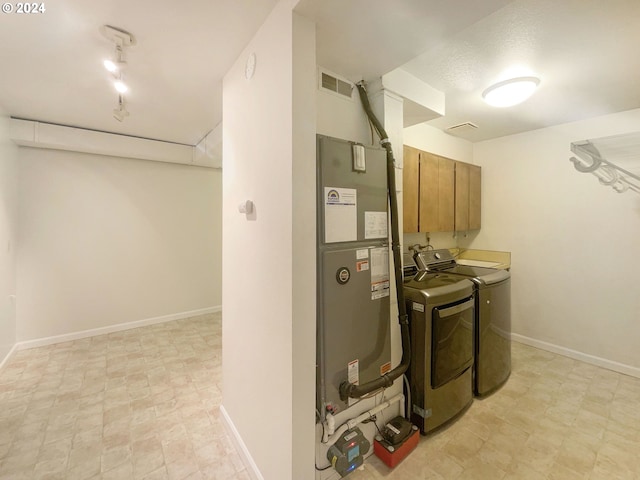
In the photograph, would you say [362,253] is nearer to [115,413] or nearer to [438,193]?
[438,193]

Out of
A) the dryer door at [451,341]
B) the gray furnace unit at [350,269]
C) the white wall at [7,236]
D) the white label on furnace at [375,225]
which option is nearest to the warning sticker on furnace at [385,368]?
the gray furnace unit at [350,269]

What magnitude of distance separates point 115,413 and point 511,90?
4.02 metres

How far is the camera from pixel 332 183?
147 centimetres

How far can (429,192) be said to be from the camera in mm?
2668

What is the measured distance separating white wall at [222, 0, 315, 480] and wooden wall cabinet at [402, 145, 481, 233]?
1.41 metres

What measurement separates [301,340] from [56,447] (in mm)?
1996

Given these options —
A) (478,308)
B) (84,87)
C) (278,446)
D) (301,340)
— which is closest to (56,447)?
(278,446)

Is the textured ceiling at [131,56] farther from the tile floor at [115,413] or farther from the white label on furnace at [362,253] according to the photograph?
the tile floor at [115,413]

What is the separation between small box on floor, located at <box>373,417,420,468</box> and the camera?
165cm

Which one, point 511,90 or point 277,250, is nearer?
point 277,250

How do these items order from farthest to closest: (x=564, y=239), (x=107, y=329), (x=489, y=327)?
1. (x=107, y=329)
2. (x=564, y=239)
3. (x=489, y=327)

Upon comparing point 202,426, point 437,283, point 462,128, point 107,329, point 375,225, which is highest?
point 462,128

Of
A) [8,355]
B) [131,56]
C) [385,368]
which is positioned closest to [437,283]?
[385,368]

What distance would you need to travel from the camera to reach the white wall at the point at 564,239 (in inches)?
106
